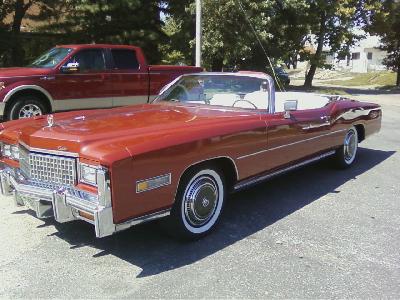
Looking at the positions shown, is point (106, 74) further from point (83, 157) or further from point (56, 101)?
point (83, 157)

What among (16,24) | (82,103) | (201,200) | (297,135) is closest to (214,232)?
(201,200)

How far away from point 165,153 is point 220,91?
201 centimetres

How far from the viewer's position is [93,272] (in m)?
3.66

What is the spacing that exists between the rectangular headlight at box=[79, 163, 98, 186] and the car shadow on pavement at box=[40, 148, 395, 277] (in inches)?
30.3

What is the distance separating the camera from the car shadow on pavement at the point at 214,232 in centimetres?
395

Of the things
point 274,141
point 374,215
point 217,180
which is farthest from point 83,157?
point 374,215

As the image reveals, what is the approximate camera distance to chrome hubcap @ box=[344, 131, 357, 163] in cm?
698

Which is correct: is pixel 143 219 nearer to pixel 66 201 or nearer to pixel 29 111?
pixel 66 201

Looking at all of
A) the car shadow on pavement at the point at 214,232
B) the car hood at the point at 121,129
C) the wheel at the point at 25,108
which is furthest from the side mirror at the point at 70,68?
the car shadow on pavement at the point at 214,232

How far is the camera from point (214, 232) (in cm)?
447

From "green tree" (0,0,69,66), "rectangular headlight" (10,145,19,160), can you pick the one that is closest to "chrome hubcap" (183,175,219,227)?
"rectangular headlight" (10,145,19,160)

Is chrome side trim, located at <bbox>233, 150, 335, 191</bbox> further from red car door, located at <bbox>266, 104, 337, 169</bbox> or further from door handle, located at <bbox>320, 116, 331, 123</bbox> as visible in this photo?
door handle, located at <bbox>320, 116, 331, 123</bbox>

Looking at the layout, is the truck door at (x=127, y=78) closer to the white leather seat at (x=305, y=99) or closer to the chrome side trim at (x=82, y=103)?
the chrome side trim at (x=82, y=103)

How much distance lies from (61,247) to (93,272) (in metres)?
0.60
